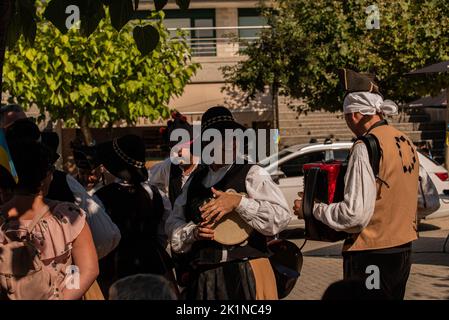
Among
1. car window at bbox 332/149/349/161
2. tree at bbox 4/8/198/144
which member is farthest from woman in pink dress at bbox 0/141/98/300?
tree at bbox 4/8/198/144

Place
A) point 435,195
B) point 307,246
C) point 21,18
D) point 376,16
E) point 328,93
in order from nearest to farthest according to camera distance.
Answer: point 21,18 < point 435,195 < point 307,246 < point 376,16 < point 328,93

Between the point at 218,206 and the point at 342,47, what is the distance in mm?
16445

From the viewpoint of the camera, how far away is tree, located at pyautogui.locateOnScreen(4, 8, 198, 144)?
2114cm

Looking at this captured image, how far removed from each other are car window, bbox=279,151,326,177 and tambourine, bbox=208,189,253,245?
891 centimetres

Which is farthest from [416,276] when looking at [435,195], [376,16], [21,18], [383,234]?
[376,16]

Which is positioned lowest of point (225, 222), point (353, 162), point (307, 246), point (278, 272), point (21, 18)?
point (307, 246)

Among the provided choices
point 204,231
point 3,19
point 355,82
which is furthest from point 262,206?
point 3,19

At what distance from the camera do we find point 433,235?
511 inches

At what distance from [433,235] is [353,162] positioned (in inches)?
353

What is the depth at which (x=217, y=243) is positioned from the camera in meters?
4.38

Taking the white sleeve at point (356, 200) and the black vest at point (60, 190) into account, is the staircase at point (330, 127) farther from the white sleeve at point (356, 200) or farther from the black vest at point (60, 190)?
the black vest at point (60, 190)

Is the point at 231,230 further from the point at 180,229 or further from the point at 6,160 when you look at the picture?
the point at 6,160

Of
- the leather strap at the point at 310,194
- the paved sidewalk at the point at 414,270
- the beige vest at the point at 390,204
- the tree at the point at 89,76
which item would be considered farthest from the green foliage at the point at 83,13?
the tree at the point at 89,76
